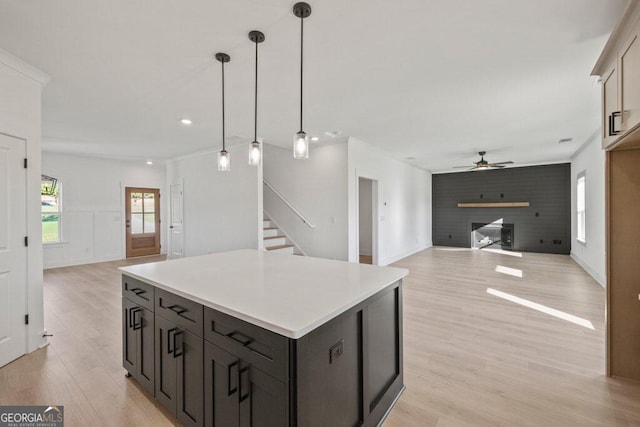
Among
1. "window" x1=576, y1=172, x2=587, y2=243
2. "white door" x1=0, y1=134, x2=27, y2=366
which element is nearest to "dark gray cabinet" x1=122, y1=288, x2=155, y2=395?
"white door" x1=0, y1=134, x2=27, y2=366

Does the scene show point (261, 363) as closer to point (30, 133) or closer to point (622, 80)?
point (622, 80)

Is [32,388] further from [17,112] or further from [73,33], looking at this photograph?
[73,33]

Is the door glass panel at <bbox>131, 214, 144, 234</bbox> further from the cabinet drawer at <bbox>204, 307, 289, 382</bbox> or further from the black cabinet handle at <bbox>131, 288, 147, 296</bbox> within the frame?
the cabinet drawer at <bbox>204, 307, 289, 382</bbox>

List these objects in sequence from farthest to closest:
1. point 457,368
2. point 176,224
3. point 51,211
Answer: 1. point 176,224
2. point 51,211
3. point 457,368

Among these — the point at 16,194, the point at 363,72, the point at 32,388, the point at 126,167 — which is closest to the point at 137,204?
the point at 126,167

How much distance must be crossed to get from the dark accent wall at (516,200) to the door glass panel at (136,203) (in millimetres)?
9382

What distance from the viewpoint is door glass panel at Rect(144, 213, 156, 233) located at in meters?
8.16

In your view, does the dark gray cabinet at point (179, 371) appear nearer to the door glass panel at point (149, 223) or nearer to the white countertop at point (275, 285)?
the white countertop at point (275, 285)

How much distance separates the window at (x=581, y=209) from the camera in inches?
248

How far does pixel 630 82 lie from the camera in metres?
1.73

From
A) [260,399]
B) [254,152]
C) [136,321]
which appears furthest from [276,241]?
[260,399]

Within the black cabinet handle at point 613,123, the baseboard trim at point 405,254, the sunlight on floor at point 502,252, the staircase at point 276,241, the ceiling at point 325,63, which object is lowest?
the sunlight on floor at point 502,252

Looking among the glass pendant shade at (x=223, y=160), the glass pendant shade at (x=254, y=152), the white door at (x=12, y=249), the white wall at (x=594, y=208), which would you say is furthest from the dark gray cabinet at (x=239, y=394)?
the white wall at (x=594, y=208)

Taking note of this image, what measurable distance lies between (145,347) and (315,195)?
4.28m
